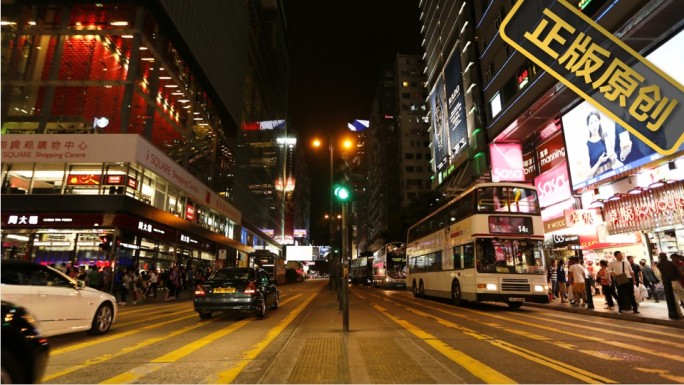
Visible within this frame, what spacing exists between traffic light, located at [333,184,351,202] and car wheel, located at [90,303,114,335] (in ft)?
20.8

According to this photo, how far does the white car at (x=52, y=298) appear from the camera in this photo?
723 centimetres

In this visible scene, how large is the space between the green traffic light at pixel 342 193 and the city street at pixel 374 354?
11.2ft

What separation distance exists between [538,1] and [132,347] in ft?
91.3

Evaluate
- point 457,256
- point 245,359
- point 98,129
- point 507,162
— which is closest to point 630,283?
point 457,256

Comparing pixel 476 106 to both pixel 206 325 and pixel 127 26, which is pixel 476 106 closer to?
pixel 127 26

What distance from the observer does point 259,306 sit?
39.4 feet

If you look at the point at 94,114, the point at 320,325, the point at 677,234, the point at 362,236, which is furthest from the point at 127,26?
the point at 362,236

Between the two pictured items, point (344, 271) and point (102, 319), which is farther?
point (344, 271)

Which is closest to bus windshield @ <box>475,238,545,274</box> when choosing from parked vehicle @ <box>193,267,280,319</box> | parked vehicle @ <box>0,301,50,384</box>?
parked vehicle @ <box>193,267,280,319</box>

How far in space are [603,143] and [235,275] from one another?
17695 millimetres

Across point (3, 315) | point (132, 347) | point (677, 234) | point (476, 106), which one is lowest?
point (132, 347)

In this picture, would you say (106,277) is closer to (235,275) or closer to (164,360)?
(235,275)

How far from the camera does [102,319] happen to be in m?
9.28

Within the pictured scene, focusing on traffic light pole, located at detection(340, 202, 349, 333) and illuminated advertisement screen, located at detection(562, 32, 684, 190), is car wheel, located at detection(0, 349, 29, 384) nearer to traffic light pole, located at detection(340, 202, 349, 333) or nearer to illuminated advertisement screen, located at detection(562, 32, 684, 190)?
traffic light pole, located at detection(340, 202, 349, 333)
